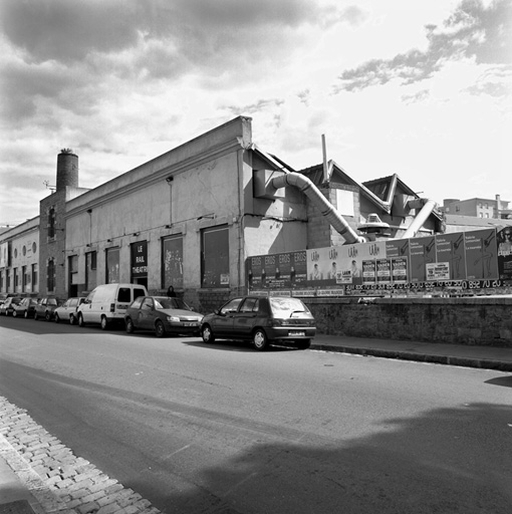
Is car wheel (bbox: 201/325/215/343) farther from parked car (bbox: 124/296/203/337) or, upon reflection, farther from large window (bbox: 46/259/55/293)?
large window (bbox: 46/259/55/293)

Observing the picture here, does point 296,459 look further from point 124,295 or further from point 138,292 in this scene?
point 138,292

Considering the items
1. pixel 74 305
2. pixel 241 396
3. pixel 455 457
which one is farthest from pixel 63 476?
pixel 74 305

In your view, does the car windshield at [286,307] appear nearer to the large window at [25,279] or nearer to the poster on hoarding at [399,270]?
the poster on hoarding at [399,270]

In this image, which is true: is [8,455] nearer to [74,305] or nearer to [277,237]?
[277,237]

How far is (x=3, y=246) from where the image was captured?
189 feet

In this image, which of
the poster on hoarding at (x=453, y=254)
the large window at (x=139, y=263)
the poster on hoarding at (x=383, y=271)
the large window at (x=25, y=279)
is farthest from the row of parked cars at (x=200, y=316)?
the large window at (x=25, y=279)

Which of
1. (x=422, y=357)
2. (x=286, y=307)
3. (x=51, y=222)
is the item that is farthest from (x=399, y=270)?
(x=51, y=222)

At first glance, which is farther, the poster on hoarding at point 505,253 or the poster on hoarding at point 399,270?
the poster on hoarding at point 399,270

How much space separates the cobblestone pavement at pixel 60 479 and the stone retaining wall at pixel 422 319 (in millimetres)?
10367

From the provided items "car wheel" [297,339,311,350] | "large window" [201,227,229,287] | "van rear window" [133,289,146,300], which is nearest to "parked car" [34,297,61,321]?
"van rear window" [133,289,146,300]

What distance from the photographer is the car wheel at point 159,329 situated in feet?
55.2

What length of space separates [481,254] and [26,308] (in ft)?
98.0

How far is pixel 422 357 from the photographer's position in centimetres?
1105

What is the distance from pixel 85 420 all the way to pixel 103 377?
286 cm
